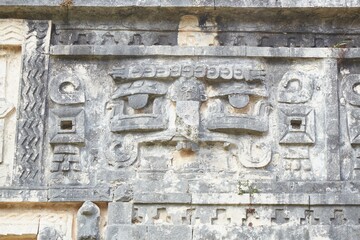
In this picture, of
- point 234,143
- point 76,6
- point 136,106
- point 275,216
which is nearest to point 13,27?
point 76,6

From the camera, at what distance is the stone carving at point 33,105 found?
7949 millimetres

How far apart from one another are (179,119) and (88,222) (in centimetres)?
108

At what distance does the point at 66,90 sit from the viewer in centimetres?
820

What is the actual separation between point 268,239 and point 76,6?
2.44 metres

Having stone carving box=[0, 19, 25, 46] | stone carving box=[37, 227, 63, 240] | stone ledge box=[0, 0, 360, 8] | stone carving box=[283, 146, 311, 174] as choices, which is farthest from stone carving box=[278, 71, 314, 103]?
stone carving box=[0, 19, 25, 46]

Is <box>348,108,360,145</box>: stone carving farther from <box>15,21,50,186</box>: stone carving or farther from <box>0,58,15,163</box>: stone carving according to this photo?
<box>0,58,15,163</box>: stone carving

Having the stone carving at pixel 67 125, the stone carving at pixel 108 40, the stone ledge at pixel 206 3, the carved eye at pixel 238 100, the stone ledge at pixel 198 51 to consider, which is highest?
Result: the stone ledge at pixel 206 3

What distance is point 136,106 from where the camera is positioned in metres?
8.09

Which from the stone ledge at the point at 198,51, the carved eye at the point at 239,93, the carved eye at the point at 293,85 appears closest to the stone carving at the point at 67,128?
the stone ledge at the point at 198,51

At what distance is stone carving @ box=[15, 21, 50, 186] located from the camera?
313 inches

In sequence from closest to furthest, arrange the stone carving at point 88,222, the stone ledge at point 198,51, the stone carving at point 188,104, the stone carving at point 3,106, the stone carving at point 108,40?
the stone carving at point 88,222 < the stone carving at point 188,104 < the stone carving at point 3,106 < the stone ledge at point 198,51 < the stone carving at point 108,40

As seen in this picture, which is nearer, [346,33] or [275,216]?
[275,216]

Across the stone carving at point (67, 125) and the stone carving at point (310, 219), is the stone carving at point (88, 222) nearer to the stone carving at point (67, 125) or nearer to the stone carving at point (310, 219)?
the stone carving at point (67, 125)

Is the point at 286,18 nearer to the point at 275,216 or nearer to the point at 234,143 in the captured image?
the point at 234,143
